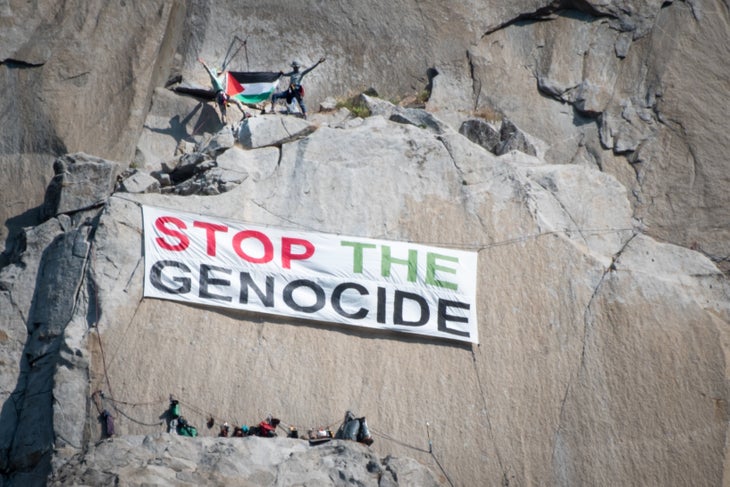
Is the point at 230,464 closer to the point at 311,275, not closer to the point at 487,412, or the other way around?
the point at 311,275

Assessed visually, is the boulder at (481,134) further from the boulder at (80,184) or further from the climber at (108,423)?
the climber at (108,423)

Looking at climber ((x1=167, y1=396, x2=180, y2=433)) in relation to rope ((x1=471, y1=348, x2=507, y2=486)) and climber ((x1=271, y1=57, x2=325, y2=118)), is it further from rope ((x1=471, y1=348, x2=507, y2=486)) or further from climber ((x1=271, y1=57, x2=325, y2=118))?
climber ((x1=271, y1=57, x2=325, y2=118))

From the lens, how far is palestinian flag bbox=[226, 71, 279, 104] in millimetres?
21359

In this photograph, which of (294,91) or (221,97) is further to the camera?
(221,97)

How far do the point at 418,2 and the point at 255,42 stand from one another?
11.1 feet

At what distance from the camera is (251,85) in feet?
70.4

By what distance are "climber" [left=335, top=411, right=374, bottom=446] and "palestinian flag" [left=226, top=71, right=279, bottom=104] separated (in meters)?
7.19

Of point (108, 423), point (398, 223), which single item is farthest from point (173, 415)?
point (398, 223)

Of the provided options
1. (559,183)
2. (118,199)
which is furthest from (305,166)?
(559,183)

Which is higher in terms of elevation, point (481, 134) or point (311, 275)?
point (481, 134)

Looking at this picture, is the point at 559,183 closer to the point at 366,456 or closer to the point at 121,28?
the point at 366,456

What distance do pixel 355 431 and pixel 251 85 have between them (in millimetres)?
7743

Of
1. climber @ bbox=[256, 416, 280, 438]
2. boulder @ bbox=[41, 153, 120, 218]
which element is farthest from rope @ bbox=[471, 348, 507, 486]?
boulder @ bbox=[41, 153, 120, 218]

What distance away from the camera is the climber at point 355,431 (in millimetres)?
16750
